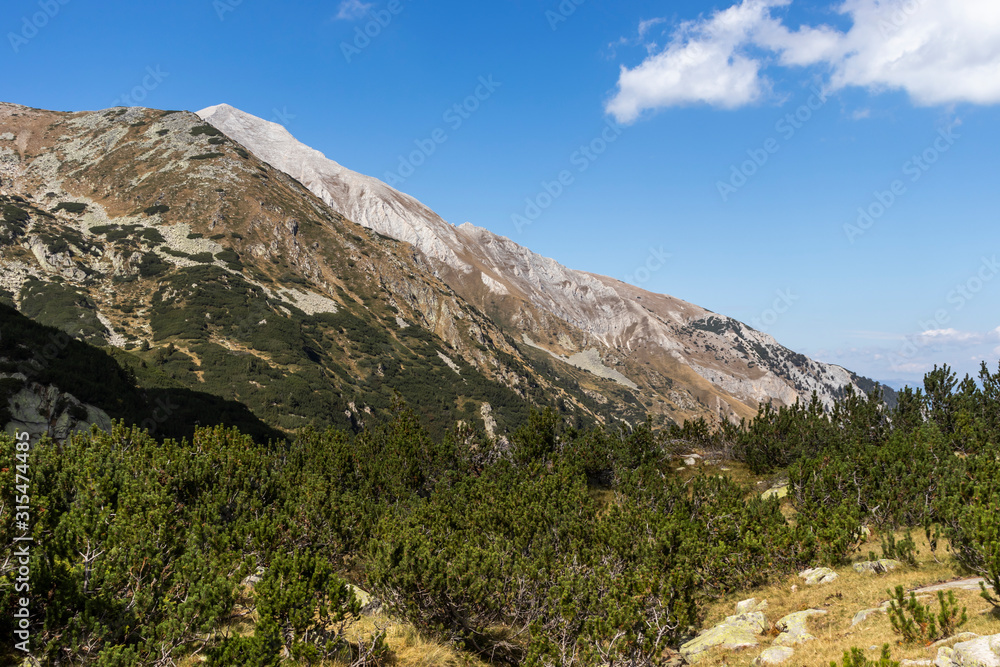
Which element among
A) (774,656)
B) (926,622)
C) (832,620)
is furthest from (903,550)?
(774,656)

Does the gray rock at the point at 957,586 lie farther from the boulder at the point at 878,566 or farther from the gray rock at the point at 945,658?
the gray rock at the point at 945,658

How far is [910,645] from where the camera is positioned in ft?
27.8

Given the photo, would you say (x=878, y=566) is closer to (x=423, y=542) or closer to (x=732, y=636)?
(x=732, y=636)

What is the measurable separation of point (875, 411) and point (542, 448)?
17739 millimetres

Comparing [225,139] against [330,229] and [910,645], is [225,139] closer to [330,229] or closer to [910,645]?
[330,229]

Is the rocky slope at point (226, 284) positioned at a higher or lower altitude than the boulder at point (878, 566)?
higher

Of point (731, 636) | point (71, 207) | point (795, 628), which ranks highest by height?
point (71, 207)

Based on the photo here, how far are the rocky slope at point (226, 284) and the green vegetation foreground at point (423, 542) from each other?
1400 inches

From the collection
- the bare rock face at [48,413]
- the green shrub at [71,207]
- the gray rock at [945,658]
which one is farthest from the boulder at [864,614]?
the green shrub at [71,207]

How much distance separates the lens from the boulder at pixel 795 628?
10281 millimetres

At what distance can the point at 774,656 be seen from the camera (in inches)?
379

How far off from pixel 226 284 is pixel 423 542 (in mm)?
100767

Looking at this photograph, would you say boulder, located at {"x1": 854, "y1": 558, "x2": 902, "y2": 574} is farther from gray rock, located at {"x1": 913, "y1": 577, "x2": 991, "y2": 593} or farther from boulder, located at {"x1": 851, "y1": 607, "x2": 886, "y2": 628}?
boulder, located at {"x1": 851, "y1": 607, "x2": 886, "y2": 628}

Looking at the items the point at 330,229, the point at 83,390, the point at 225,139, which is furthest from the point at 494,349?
the point at 83,390
